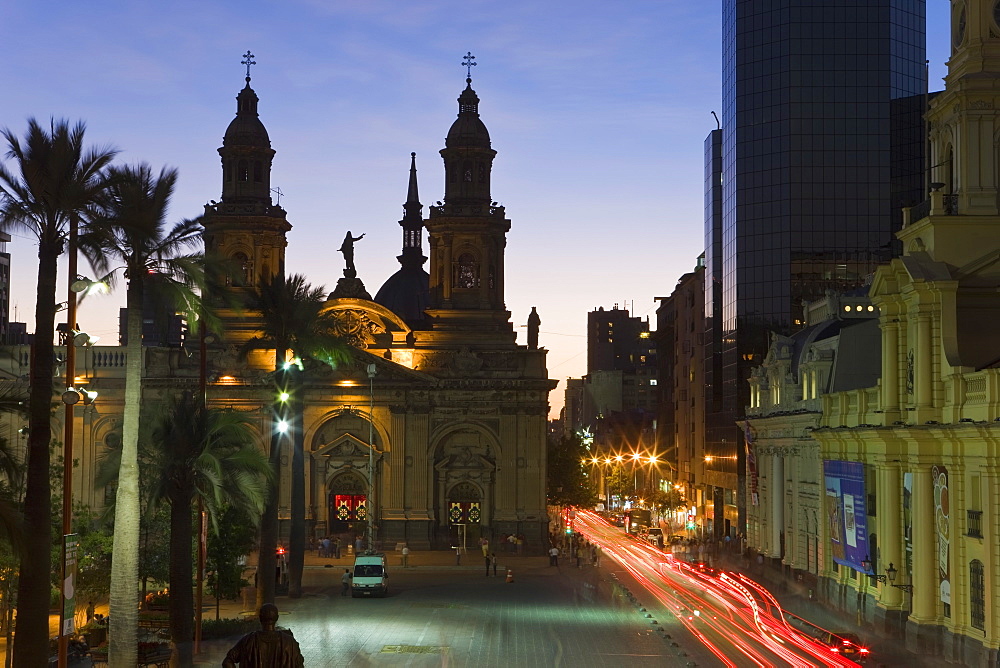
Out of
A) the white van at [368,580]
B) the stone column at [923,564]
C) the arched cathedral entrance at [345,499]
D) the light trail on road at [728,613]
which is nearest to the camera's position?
the light trail on road at [728,613]

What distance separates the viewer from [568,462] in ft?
366

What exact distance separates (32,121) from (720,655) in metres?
22.7

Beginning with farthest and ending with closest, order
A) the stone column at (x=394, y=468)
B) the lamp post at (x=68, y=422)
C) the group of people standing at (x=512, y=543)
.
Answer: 1. the stone column at (x=394, y=468)
2. the group of people standing at (x=512, y=543)
3. the lamp post at (x=68, y=422)

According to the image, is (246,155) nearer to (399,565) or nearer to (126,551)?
(399,565)

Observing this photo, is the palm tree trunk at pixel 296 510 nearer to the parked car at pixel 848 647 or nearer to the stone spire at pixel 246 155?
the parked car at pixel 848 647

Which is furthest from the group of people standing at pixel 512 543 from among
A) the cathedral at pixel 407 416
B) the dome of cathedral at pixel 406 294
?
the dome of cathedral at pixel 406 294

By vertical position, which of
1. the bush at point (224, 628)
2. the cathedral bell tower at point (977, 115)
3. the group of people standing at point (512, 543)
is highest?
the cathedral bell tower at point (977, 115)

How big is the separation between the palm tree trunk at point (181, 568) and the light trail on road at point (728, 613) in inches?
547

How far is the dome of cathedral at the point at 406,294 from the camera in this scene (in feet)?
362

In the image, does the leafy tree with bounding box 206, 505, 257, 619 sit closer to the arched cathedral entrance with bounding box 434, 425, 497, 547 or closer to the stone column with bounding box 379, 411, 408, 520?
the stone column with bounding box 379, 411, 408, 520

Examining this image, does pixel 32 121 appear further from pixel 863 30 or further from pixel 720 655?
pixel 863 30

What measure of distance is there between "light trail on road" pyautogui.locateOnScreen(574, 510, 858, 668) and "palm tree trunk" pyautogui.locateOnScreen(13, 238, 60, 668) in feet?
59.1

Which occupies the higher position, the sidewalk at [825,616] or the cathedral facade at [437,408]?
the cathedral facade at [437,408]

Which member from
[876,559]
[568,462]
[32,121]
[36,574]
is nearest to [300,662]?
[36,574]
